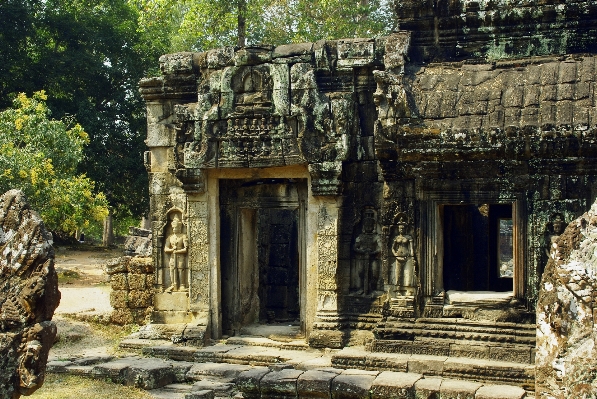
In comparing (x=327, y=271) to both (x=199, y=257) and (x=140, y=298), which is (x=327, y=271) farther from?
(x=140, y=298)

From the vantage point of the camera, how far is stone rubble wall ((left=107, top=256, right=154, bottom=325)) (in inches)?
445

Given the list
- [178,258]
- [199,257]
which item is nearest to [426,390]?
[199,257]

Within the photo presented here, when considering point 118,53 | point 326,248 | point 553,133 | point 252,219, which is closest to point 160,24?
point 118,53

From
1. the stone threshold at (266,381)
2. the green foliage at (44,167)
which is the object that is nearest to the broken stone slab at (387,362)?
the stone threshold at (266,381)

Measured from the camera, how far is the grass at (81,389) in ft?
27.1

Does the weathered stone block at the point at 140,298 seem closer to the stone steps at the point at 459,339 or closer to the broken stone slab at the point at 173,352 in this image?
the broken stone slab at the point at 173,352

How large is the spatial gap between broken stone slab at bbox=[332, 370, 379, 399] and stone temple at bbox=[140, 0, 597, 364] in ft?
3.09

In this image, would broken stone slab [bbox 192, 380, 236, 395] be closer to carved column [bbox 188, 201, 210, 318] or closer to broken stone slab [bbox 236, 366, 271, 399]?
broken stone slab [bbox 236, 366, 271, 399]

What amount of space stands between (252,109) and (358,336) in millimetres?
3082

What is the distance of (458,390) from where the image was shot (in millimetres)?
7832

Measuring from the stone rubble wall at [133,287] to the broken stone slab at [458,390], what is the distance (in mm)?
4847

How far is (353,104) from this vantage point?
972cm

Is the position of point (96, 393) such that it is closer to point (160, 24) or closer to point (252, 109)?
point (252, 109)

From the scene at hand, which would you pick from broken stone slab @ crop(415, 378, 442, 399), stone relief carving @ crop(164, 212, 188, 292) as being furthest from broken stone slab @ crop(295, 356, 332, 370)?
stone relief carving @ crop(164, 212, 188, 292)
